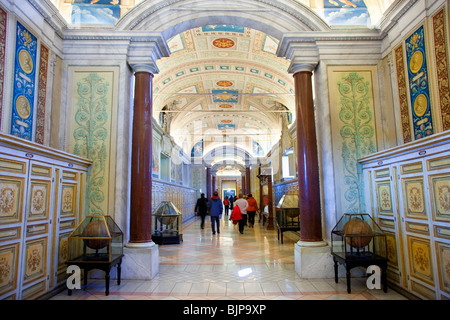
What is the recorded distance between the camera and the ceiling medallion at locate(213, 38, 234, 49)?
9.80 m

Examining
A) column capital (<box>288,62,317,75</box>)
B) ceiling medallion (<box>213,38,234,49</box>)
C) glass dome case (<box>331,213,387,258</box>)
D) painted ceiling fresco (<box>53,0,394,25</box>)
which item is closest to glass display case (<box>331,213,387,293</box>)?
glass dome case (<box>331,213,387,258</box>)

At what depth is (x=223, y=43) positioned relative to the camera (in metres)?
9.98

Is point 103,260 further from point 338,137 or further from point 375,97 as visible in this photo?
point 375,97

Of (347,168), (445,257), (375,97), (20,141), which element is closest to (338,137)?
(347,168)

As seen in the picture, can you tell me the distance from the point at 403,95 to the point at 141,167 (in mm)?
4840

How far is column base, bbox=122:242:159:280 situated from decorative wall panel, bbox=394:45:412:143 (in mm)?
4865

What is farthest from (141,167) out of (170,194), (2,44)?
(170,194)

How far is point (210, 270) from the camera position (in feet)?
19.2

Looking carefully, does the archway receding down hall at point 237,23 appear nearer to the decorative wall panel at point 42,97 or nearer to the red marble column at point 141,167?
the red marble column at point 141,167

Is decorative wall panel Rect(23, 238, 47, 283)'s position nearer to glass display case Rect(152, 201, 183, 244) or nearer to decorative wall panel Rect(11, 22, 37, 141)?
decorative wall panel Rect(11, 22, 37, 141)

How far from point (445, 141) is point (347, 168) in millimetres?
2221

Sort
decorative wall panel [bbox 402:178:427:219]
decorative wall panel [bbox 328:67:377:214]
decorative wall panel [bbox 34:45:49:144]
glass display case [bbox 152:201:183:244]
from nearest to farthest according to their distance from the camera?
decorative wall panel [bbox 402:178:427:219] < decorative wall panel [bbox 34:45:49:144] < decorative wall panel [bbox 328:67:377:214] < glass display case [bbox 152:201:183:244]

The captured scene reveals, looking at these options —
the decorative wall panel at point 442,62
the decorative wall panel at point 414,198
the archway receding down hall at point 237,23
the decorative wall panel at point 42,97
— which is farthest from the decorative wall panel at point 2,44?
the decorative wall panel at point 442,62

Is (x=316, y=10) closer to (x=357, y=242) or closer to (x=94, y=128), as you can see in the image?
(x=357, y=242)
